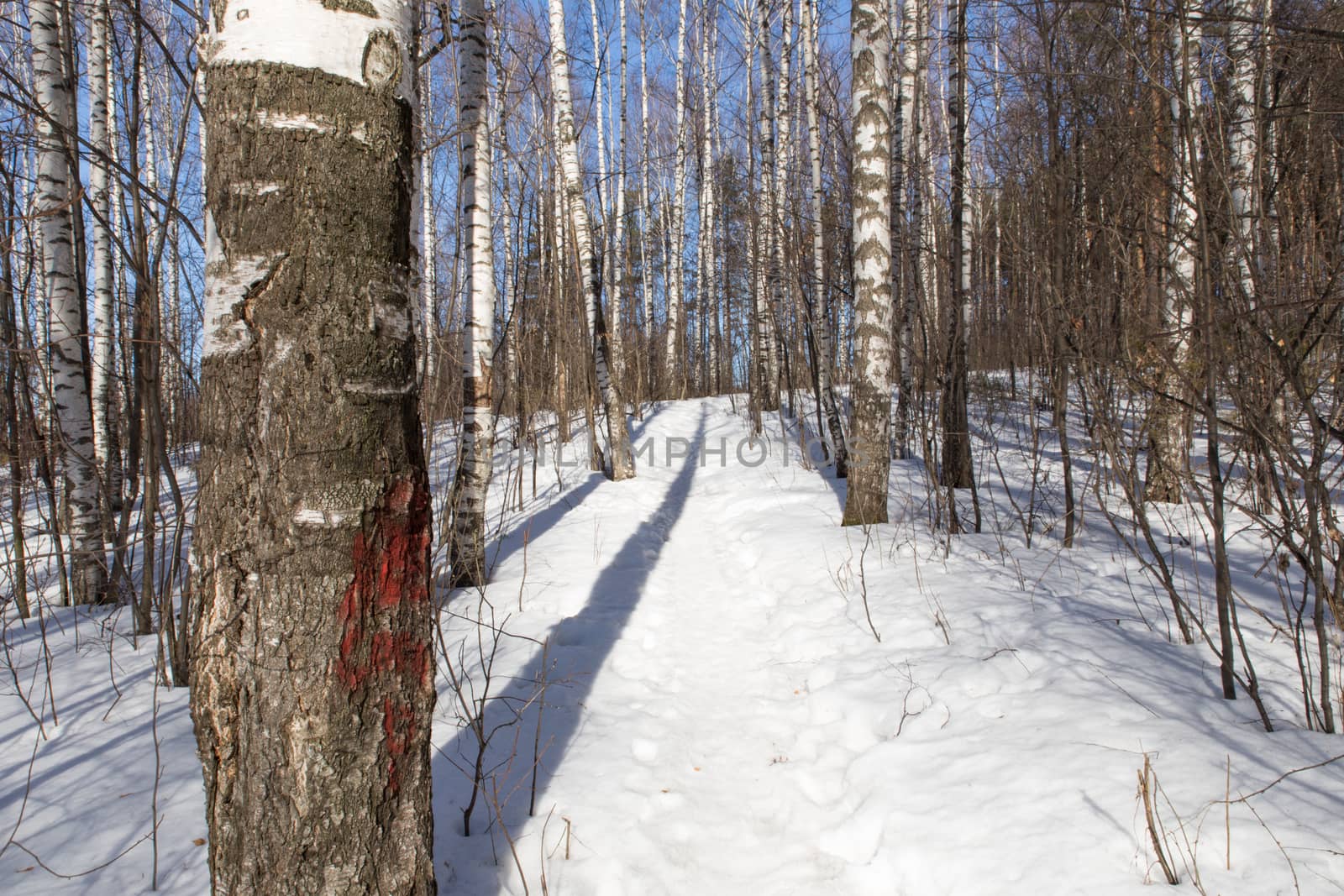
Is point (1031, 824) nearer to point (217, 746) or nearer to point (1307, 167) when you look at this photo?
point (217, 746)

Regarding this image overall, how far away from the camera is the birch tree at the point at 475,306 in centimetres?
436

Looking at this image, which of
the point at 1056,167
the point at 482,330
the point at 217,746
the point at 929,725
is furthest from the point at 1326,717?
the point at 482,330

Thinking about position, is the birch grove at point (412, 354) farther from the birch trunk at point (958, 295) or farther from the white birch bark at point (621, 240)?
the white birch bark at point (621, 240)

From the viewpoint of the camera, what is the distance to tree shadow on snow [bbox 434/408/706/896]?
6.58 ft

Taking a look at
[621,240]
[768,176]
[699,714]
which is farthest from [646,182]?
[699,714]

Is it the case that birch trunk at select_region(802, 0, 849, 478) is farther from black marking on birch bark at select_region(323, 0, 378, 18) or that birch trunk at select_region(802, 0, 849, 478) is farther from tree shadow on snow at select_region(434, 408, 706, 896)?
black marking on birch bark at select_region(323, 0, 378, 18)

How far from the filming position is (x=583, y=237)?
7406mm

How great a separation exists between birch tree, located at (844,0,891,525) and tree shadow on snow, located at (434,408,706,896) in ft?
6.31

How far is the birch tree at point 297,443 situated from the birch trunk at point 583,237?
640 cm

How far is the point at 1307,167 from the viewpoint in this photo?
311 cm

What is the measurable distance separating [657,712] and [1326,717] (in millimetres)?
2243

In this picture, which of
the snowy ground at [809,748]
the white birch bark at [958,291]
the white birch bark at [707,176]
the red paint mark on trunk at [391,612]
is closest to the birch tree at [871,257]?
the white birch bark at [958,291]

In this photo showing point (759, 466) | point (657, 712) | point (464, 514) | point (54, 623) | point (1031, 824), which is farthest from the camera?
point (759, 466)

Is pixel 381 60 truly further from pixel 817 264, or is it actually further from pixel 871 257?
pixel 817 264
